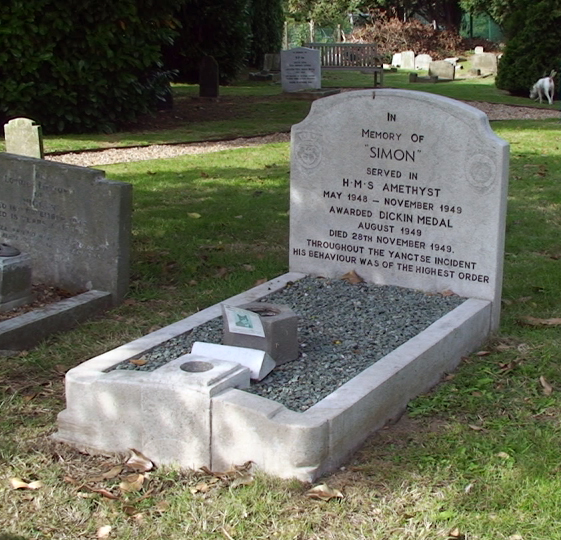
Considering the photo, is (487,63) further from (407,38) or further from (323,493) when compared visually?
(323,493)

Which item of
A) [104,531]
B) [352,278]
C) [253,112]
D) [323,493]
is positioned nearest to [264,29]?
[253,112]

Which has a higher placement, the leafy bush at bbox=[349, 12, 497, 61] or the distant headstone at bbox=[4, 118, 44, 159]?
the leafy bush at bbox=[349, 12, 497, 61]

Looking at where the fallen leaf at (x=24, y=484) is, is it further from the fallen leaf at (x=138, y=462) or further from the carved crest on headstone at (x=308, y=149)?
the carved crest on headstone at (x=308, y=149)

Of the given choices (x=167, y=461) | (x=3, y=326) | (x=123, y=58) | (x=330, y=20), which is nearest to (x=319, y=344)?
(x=167, y=461)

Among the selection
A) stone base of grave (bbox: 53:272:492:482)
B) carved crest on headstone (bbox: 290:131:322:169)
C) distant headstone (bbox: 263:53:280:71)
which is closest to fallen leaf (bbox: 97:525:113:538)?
stone base of grave (bbox: 53:272:492:482)

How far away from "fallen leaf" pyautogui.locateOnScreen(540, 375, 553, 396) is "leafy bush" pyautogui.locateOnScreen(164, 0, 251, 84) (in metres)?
18.4

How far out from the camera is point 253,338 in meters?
4.69

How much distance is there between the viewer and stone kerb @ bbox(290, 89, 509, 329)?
5.71 metres

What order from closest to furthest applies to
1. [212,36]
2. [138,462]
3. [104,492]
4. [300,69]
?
[104,492], [138,462], [212,36], [300,69]

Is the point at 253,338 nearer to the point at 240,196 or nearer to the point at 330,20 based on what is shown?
the point at 240,196

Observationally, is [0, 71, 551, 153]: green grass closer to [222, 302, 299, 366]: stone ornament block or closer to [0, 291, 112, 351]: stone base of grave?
[0, 291, 112, 351]: stone base of grave

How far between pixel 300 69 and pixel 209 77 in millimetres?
3125

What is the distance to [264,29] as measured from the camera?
31.6 metres

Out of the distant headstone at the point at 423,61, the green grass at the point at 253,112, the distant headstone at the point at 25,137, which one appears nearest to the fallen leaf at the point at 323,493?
the distant headstone at the point at 25,137
